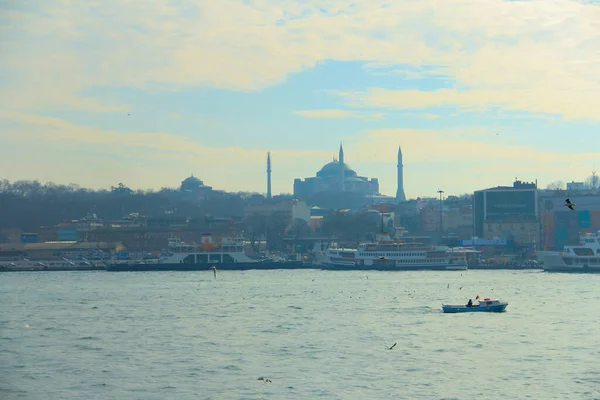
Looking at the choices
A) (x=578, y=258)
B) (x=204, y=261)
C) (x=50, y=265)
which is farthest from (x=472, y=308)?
(x=50, y=265)

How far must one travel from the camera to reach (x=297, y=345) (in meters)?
30.6

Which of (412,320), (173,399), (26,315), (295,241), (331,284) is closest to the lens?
(173,399)

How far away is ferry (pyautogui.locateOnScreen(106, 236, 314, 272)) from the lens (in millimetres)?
82562

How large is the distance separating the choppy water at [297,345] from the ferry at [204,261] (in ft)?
96.4

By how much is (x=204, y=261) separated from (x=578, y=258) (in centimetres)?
2829

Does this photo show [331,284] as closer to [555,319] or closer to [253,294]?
[253,294]

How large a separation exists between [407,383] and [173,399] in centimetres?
529

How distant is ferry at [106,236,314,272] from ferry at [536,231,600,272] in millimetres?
19854

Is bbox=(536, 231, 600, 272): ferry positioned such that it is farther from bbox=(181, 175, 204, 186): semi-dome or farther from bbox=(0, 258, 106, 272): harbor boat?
bbox=(181, 175, 204, 186): semi-dome

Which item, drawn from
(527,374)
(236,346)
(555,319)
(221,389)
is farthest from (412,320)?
(221,389)

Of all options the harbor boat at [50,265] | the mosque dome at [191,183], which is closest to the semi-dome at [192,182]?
the mosque dome at [191,183]

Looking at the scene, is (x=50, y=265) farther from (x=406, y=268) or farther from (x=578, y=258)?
(x=578, y=258)

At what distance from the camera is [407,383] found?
24.7 metres

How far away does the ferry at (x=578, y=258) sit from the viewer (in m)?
76.0
